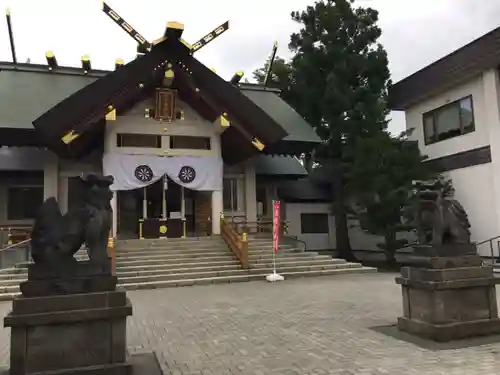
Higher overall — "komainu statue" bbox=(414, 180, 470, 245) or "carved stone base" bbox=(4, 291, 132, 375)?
"komainu statue" bbox=(414, 180, 470, 245)

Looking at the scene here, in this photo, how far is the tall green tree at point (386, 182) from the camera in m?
15.5

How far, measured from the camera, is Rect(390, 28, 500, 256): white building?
1548 centimetres

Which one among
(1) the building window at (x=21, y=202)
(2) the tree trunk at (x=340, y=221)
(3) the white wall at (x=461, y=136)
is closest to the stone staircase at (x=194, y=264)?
(2) the tree trunk at (x=340, y=221)

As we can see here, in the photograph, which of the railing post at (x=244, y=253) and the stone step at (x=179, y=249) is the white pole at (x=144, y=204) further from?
the railing post at (x=244, y=253)

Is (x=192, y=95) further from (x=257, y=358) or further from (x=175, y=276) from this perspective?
(x=257, y=358)

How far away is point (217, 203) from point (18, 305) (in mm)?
12666

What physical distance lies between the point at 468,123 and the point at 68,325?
54.9ft

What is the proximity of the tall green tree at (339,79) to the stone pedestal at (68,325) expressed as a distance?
1558 cm

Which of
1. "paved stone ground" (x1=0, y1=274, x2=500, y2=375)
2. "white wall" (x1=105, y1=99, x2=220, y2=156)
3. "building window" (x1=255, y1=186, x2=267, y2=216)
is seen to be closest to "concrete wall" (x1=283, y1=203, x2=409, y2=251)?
"building window" (x1=255, y1=186, x2=267, y2=216)

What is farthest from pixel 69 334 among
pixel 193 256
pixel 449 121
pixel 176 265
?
pixel 449 121

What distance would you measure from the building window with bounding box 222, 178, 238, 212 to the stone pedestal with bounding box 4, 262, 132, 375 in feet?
47.8

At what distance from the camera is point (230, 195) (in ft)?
62.5

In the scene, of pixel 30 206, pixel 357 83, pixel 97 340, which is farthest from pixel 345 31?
pixel 97 340

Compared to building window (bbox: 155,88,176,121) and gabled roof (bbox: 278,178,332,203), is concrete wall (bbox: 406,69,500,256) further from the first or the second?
building window (bbox: 155,88,176,121)
